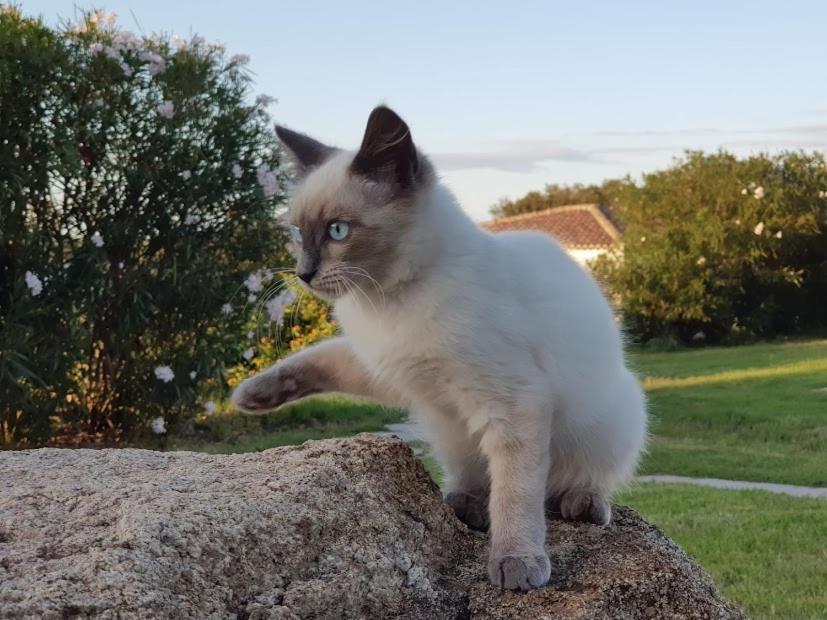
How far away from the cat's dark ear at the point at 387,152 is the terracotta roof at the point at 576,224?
90.2 feet

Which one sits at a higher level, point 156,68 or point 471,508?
point 156,68

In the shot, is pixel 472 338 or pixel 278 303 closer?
pixel 472 338

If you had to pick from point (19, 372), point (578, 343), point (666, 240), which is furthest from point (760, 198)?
point (578, 343)

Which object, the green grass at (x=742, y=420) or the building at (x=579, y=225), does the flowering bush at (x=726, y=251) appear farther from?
the green grass at (x=742, y=420)

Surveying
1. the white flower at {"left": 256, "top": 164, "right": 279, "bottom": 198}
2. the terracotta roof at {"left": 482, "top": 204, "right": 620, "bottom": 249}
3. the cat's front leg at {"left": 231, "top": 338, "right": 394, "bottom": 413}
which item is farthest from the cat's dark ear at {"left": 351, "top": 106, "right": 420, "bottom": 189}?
the terracotta roof at {"left": 482, "top": 204, "right": 620, "bottom": 249}

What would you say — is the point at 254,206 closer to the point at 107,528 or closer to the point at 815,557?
the point at 815,557

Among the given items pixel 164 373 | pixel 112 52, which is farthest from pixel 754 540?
pixel 112 52

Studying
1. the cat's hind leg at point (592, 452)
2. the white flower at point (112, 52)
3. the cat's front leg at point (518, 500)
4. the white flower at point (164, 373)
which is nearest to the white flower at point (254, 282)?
the white flower at point (164, 373)

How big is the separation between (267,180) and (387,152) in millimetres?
5736

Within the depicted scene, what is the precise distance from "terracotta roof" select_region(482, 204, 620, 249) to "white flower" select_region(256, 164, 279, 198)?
22.0 metres

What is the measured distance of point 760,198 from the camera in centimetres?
2394

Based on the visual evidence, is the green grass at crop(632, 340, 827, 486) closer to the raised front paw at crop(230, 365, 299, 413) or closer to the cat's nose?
the raised front paw at crop(230, 365, 299, 413)

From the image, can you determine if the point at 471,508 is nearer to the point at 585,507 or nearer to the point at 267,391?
the point at 585,507

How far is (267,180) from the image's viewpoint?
8172mm
